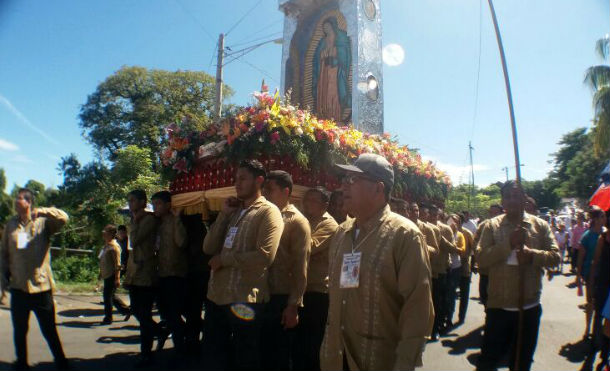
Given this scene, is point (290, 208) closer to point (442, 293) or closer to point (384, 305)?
point (384, 305)

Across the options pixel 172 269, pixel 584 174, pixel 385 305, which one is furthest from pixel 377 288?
pixel 584 174

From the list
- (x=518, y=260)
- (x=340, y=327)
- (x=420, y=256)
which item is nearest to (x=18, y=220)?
(x=340, y=327)

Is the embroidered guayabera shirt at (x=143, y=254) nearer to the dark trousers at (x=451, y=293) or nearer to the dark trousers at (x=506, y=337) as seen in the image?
the dark trousers at (x=506, y=337)

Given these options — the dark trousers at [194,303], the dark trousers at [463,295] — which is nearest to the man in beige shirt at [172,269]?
the dark trousers at [194,303]

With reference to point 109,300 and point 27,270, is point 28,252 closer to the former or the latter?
point 27,270

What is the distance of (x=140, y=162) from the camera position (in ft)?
50.5

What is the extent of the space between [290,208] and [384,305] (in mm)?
1743

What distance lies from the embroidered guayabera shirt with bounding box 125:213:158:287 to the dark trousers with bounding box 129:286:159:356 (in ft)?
0.28

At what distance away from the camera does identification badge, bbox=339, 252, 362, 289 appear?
2.26 metres

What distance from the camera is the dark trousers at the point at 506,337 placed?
3408 millimetres

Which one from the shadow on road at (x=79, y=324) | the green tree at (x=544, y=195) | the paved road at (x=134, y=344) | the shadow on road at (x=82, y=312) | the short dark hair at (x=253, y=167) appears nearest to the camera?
the short dark hair at (x=253, y=167)

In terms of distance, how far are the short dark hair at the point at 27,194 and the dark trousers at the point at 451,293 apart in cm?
547

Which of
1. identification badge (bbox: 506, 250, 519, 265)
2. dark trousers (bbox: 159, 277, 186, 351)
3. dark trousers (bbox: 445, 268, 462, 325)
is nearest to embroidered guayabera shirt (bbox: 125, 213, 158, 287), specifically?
dark trousers (bbox: 159, 277, 186, 351)

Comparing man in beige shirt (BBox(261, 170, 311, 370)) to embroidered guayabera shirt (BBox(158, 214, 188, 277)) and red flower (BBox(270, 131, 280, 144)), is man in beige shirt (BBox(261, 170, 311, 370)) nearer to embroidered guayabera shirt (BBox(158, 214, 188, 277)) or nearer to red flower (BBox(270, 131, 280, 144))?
red flower (BBox(270, 131, 280, 144))
